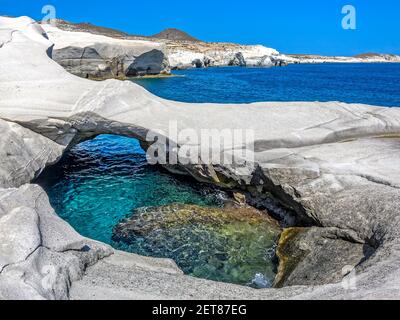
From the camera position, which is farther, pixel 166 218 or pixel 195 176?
pixel 195 176

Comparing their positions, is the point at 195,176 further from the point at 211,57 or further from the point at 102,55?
the point at 211,57

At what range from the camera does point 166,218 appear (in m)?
12.2

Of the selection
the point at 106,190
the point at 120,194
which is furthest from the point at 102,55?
the point at 120,194

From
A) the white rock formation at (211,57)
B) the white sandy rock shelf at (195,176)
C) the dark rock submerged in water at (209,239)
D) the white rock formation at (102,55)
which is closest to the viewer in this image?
the white sandy rock shelf at (195,176)

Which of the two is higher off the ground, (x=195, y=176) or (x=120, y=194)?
(x=195, y=176)

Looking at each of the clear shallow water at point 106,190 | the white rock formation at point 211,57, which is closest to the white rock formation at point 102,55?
the white rock formation at point 211,57

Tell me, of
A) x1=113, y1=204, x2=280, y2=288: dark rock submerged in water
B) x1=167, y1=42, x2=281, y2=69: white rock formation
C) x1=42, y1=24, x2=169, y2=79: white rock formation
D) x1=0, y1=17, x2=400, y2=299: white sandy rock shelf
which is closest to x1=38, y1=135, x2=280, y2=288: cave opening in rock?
x1=113, y1=204, x2=280, y2=288: dark rock submerged in water

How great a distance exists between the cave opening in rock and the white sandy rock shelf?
0.76 metres

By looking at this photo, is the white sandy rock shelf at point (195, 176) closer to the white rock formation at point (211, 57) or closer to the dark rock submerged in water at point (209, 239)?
the dark rock submerged in water at point (209, 239)

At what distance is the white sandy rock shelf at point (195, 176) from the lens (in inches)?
249

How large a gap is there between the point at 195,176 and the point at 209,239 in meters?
3.32

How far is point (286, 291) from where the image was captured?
662cm
